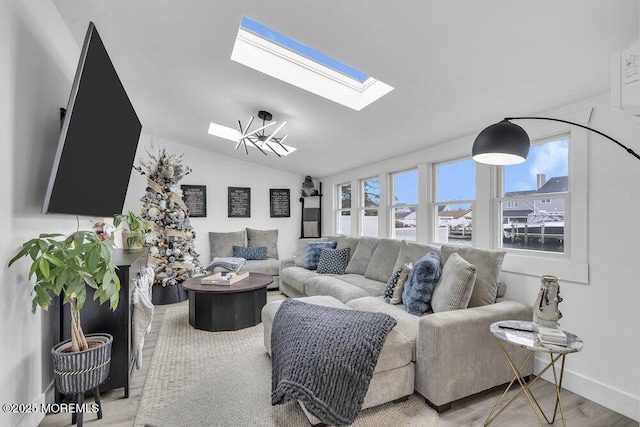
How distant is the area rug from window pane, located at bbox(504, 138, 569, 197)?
1.95 m

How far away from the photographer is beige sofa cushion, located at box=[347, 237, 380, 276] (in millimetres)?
4184

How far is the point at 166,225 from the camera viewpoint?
4.55 m

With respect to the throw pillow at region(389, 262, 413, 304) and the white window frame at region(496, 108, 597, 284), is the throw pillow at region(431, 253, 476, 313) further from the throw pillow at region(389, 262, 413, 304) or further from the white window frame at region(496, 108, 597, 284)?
the white window frame at region(496, 108, 597, 284)

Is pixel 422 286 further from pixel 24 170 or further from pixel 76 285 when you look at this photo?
pixel 24 170

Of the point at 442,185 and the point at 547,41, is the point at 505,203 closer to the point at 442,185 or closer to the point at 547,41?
the point at 442,185

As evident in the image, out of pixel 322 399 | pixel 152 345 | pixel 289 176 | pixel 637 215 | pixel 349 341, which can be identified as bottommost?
pixel 152 345

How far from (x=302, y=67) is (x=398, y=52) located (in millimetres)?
1012

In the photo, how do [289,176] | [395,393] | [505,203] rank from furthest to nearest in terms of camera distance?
[289,176] → [505,203] → [395,393]


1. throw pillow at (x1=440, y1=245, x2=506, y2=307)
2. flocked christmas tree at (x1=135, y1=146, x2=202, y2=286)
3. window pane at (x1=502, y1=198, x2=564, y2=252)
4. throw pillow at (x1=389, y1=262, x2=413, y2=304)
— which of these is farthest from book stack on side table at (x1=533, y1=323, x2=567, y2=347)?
flocked christmas tree at (x1=135, y1=146, x2=202, y2=286)

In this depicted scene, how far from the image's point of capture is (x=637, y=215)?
6.42 feet

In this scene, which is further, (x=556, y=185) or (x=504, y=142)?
(x=556, y=185)

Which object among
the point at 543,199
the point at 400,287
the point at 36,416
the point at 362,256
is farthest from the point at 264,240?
the point at 543,199

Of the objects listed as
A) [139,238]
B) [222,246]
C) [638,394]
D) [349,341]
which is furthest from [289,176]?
[638,394]

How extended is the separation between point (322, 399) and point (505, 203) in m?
2.39
